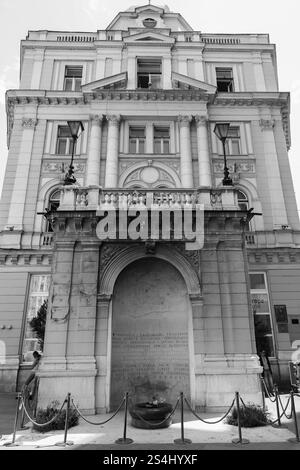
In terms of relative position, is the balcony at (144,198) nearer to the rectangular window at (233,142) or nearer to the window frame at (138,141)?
the window frame at (138,141)

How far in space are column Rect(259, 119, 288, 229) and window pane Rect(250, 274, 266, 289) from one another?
337 centimetres

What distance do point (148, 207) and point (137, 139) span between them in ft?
40.0

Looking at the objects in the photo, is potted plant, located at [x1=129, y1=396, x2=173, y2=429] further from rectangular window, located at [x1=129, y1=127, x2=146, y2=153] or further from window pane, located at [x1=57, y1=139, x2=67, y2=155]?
window pane, located at [x1=57, y1=139, x2=67, y2=155]

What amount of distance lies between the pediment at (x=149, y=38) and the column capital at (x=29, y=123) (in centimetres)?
944

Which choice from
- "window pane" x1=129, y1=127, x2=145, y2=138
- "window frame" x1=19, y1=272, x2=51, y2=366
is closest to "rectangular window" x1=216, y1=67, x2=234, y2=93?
"window pane" x1=129, y1=127, x2=145, y2=138

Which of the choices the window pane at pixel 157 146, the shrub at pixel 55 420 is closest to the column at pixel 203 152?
the window pane at pixel 157 146

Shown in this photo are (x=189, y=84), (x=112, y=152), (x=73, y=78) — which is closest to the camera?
(x=112, y=152)

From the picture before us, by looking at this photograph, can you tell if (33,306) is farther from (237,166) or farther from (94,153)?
(237,166)

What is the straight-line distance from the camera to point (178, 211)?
1331cm

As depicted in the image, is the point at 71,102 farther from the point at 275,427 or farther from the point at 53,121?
the point at 275,427

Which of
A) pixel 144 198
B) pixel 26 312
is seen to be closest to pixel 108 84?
pixel 144 198

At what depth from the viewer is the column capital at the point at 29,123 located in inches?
941

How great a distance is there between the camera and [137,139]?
2427 cm

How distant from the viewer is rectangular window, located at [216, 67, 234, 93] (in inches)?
1045
